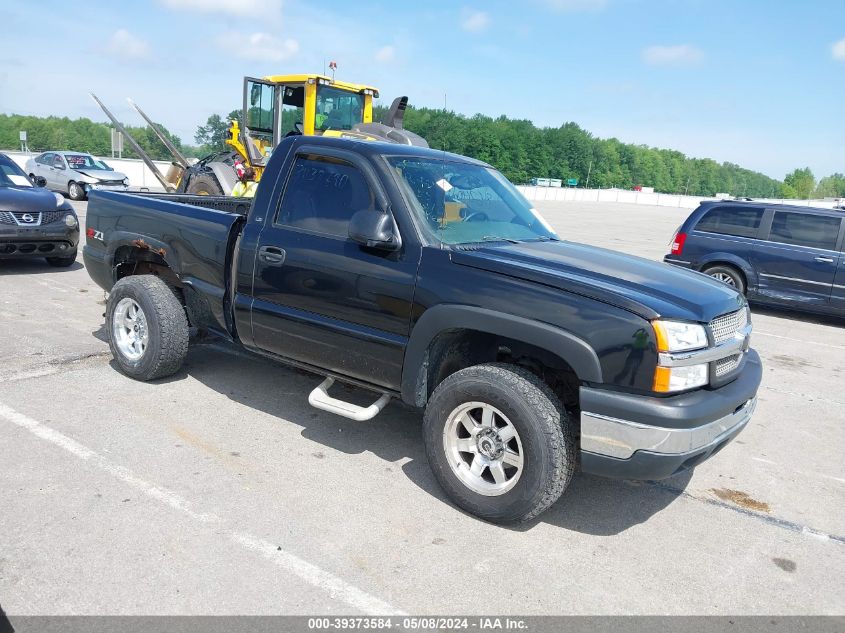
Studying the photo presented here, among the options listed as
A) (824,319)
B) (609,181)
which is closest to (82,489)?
(824,319)

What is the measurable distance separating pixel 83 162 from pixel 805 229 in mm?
20185

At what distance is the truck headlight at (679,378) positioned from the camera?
3066 mm

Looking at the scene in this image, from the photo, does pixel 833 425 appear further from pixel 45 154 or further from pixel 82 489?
pixel 45 154

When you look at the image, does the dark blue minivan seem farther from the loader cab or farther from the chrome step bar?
the chrome step bar

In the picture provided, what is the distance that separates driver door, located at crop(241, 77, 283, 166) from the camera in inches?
526

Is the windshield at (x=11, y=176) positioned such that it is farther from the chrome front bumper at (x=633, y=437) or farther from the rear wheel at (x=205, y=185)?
the chrome front bumper at (x=633, y=437)

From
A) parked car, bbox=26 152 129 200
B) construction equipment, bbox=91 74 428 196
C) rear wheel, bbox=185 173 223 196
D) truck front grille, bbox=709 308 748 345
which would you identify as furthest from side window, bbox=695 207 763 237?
parked car, bbox=26 152 129 200

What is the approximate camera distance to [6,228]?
8648mm

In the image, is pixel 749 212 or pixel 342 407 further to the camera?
pixel 749 212

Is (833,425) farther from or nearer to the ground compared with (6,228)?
nearer to the ground

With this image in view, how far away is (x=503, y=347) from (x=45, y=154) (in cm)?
2260

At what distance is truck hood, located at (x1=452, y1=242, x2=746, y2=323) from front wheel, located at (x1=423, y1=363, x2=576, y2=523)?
53cm

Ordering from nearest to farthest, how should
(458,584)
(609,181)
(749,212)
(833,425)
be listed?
1. (458,584)
2. (833,425)
3. (749,212)
4. (609,181)

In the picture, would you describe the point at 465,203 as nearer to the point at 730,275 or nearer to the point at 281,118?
the point at 730,275
